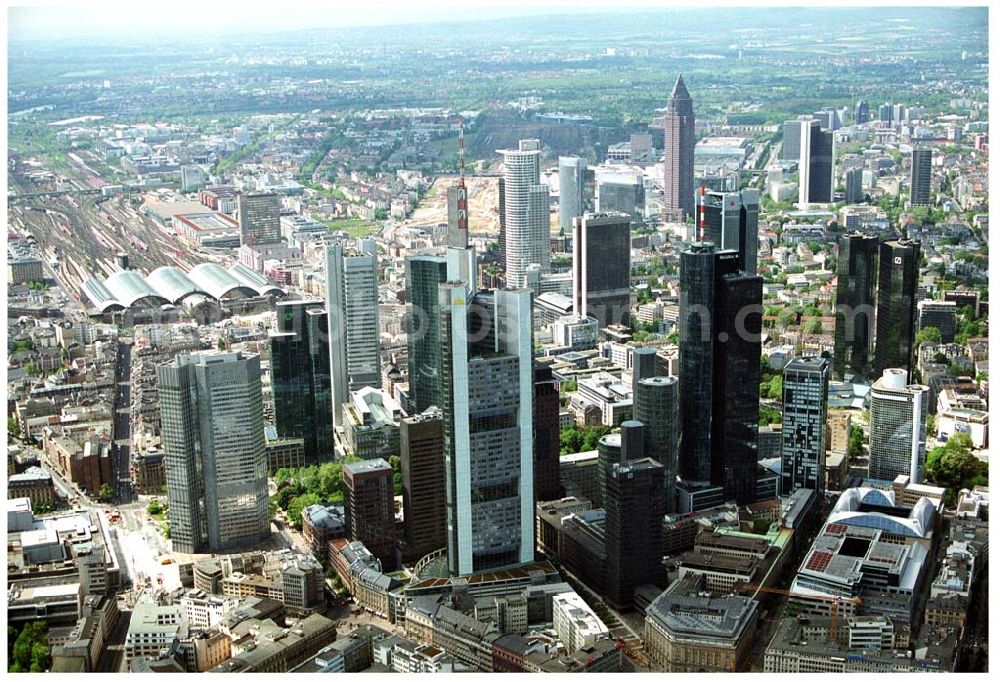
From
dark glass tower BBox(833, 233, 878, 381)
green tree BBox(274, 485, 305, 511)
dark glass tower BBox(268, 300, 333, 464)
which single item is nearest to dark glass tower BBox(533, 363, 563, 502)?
green tree BBox(274, 485, 305, 511)

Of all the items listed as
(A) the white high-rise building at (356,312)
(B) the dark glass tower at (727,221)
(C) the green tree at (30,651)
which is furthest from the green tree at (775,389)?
(C) the green tree at (30,651)

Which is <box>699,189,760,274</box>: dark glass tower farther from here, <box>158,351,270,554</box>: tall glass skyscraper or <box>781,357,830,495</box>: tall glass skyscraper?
<box>158,351,270,554</box>: tall glass skyscraper

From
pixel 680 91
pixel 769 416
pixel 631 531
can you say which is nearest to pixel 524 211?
pixel 680 91

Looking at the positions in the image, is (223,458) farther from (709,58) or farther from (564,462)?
(709,58)

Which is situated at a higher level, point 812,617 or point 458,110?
point 458,110

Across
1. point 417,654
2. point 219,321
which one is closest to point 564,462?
point 417,654
